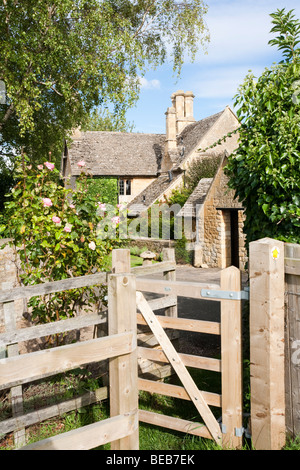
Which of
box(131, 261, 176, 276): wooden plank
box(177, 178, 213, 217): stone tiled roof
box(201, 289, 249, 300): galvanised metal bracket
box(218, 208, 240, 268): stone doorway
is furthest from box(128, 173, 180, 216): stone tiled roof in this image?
box(201, 289, 249, 300): galvanised metal bracket

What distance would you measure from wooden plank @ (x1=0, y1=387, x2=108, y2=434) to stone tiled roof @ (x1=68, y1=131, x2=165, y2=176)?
2679 centimetres

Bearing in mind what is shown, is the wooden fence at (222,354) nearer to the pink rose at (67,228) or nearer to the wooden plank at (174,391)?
the wooden plank at (174,391)

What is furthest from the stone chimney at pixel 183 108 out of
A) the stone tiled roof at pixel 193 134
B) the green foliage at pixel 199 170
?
the green foliage at pixel 199 170

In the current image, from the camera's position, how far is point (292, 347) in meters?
3.24

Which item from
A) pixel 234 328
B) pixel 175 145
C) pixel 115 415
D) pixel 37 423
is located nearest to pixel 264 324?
pixel 234 328

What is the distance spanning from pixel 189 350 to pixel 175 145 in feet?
77.8

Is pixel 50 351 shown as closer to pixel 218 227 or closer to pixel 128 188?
pixel 218 227

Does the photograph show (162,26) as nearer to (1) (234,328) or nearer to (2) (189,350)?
(2) (189,350)

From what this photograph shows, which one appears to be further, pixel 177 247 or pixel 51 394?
pixel 177 247

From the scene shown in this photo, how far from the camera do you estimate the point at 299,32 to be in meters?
4.36

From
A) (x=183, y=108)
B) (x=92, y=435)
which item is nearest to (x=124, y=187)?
(x=183, y=108)

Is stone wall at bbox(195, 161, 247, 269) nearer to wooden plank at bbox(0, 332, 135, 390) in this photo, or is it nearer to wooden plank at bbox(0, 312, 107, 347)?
wooden plank at bbox(0, 312, 107, 347)

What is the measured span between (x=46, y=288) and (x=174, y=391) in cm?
151
